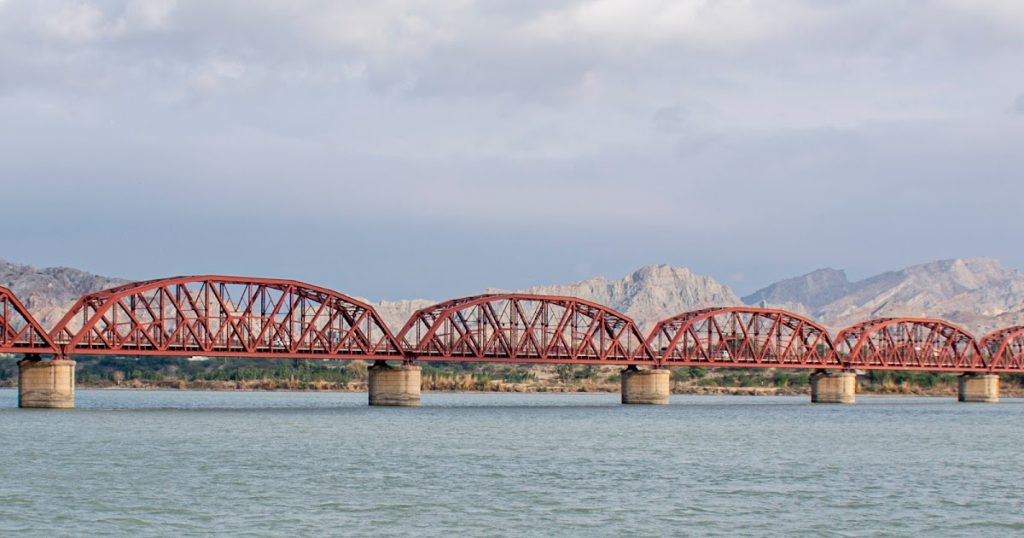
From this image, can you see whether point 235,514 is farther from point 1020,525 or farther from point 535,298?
point 535,298

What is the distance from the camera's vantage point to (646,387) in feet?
592

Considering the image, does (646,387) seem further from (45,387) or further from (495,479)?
(495,479)

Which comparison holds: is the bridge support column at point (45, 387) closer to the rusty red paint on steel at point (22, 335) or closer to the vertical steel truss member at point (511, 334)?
the rusty red paint on steel at point (22, 335)

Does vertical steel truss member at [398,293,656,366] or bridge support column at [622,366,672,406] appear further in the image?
bridge support column at [622,366,672,406]

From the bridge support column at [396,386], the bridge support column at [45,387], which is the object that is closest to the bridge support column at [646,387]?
the bridge support column at [396,386]

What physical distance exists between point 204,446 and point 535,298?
314ft

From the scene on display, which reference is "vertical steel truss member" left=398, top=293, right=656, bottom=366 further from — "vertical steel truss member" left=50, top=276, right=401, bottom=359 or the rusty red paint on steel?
the rusty red paint on steel

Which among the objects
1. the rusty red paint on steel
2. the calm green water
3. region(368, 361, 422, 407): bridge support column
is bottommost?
the calm green water

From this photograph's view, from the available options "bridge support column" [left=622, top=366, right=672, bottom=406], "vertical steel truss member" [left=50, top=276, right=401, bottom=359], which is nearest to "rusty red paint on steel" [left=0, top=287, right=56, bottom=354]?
"vertical steel truss member" [left=50, top=276, right=401, bottom=359]

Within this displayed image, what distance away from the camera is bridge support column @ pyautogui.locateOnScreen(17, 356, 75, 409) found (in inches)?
5153

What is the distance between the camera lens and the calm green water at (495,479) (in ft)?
172

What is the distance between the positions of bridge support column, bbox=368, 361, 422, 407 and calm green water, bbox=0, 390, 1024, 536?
40909mm

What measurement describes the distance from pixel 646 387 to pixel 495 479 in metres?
114

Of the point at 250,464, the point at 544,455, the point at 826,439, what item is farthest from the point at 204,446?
the point at 826,439
